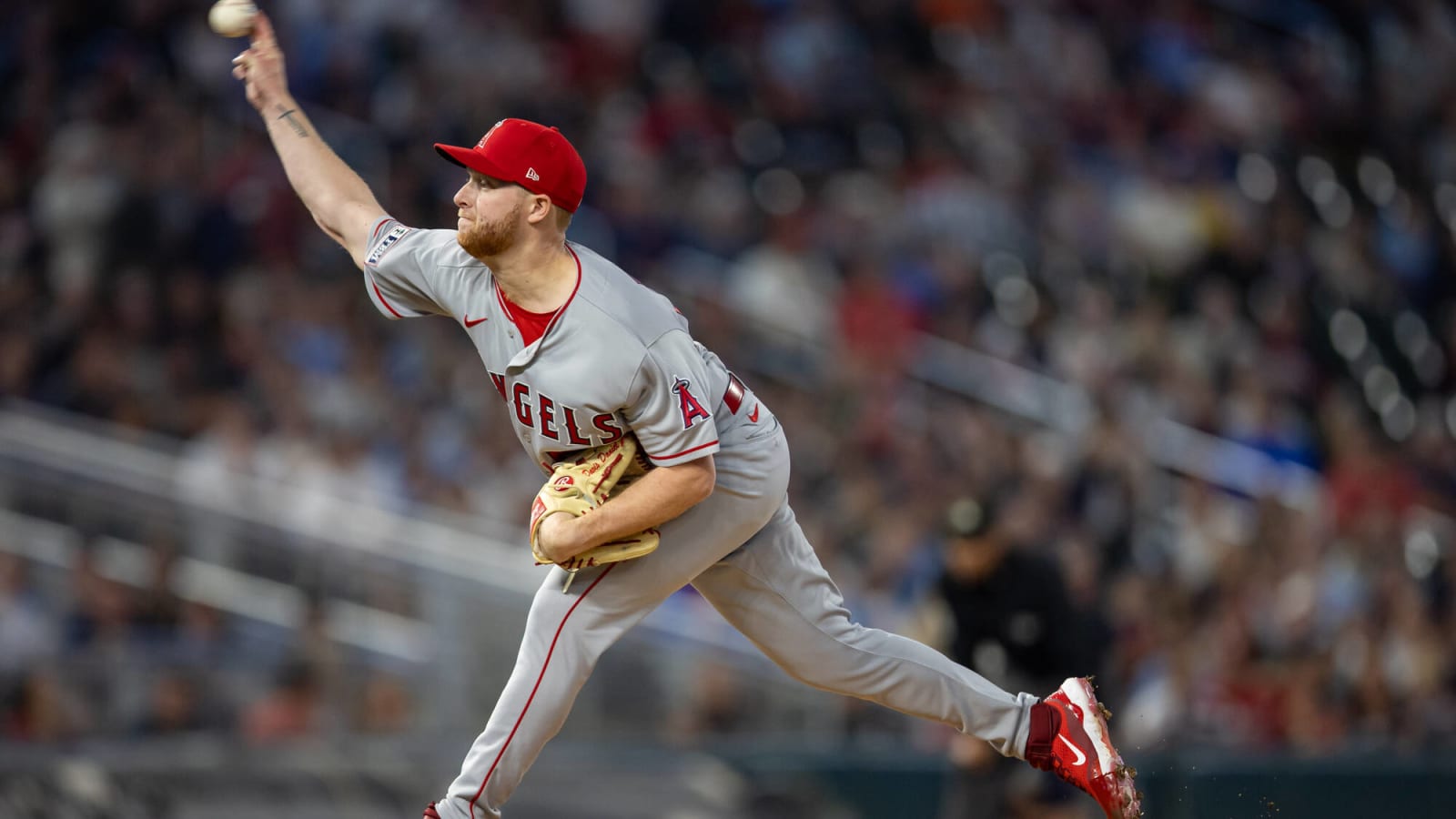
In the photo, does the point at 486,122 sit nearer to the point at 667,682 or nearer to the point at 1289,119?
the point at 667,682

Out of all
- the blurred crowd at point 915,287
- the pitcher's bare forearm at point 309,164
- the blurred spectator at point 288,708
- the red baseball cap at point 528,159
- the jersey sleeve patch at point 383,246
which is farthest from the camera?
the blurred crowd at point 915,287

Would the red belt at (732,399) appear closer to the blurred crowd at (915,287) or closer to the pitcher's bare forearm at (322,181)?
the pitcher's bare forearm at (322,181)

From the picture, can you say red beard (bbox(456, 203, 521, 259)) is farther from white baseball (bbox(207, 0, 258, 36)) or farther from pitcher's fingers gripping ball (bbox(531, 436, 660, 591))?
white baseball (bbox(207, 0, 258, 36))

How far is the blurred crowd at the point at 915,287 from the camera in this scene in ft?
28.1

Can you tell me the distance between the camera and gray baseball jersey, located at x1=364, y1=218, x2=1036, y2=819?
12.6ft

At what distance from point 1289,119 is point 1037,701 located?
9.84m

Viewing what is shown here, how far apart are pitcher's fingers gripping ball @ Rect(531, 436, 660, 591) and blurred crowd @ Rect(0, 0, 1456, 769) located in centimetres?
244

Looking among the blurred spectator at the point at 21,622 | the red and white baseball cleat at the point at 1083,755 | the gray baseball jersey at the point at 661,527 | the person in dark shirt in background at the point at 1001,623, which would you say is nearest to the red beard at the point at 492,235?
the gray baseball jersey at the point at 661,527

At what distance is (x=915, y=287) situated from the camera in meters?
10.9

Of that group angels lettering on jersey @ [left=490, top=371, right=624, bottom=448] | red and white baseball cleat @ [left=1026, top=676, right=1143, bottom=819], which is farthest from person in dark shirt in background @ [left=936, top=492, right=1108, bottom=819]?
angels lettering on jersey @ [left=490, top=371, right=624, bottom=448]

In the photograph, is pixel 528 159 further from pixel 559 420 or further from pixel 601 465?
pixel 601 465

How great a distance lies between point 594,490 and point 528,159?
2.48 feet

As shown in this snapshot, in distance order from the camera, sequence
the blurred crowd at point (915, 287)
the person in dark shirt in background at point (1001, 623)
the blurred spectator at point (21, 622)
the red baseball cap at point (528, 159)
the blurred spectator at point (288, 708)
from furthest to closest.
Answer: the blurred crowd at point (915, 287)
the blurred spectator at point (288, 708)
the blurred spectator at point (21, 622)
the person in dark shirt in background at point (1001, 623)
the red baseball cap at point (528, 159)

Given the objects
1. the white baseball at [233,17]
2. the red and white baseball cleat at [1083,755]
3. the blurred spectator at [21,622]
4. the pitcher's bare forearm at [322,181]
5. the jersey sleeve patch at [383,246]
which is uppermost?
the white baseball at [233,17]
